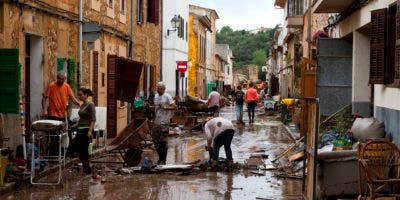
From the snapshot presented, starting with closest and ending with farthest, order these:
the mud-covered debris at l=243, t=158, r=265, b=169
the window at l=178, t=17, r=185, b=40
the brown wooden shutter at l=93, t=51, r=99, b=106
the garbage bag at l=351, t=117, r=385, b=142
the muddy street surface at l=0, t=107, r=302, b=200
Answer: the muddy street surface at l=0, t=107, r=302, b=200
the garbage bag at l=351, t=117, r=385, b=142
the mud-covered debris at l=243, t=158, r=265, b=169
the brown wooden shutter at l=93, t=51, r=99, b=106
the window at l=178, t=17, r=185, b=40

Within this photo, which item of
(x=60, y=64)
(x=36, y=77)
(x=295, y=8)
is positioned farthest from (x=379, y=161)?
(x=295, y=8)

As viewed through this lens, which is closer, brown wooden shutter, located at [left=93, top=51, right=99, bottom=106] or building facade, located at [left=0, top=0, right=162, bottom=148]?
building facade, located at [left=0, top=0, right=162, bottom=148]

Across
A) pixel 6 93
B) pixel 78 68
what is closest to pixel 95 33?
A: pixel 78 68

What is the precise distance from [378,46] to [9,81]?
6.50m

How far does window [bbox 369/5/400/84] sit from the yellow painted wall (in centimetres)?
3592

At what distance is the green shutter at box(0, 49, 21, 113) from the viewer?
1110 cm

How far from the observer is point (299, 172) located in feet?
41.9

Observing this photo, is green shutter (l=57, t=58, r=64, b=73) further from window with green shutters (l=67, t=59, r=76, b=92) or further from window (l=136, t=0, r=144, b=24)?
window (l=136, t=0, r=144, b=24)

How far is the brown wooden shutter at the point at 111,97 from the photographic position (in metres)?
19.5

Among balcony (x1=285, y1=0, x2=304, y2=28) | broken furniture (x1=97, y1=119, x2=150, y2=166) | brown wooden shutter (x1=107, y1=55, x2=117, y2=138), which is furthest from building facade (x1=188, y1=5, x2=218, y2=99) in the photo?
broken furniture (x1=97, y1=119, x2=150, y2=166)

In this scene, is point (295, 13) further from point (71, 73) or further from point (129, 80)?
point (71, 73)

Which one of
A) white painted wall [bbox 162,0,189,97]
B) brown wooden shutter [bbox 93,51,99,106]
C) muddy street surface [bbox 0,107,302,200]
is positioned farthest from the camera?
white painted wall [bbox 162,0,189,97]

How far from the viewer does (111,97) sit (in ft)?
65.2

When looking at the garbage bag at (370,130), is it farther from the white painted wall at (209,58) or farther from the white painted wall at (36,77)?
the white painted wall at (209,58)
